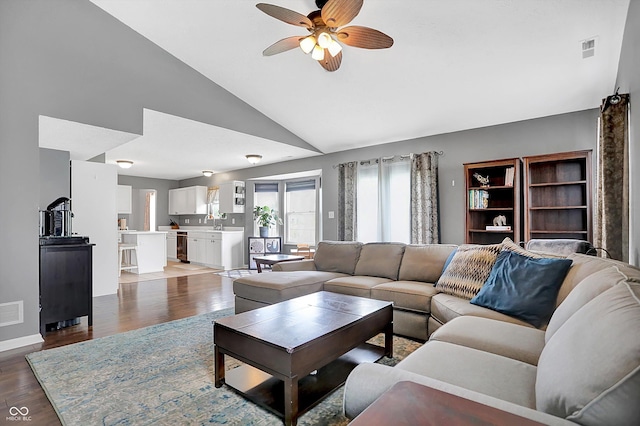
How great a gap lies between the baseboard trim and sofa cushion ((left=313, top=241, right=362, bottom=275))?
9.51 feet

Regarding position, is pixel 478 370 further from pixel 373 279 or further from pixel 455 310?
pixel 373 279

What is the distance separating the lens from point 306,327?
80.1 inches

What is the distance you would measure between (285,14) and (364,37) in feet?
2.17

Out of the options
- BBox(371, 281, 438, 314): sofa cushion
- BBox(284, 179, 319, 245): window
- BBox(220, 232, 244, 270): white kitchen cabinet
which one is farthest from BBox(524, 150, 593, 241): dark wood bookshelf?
BBox(220, 232, 244, 270): white kitchen cabinet

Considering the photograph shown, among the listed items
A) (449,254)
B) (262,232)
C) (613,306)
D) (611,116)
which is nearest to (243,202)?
(262,232)

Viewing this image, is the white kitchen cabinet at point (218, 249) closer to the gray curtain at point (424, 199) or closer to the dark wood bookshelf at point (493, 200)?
the gray curtain at point (424, 199)

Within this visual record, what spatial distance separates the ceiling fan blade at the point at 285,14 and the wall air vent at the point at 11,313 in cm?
334

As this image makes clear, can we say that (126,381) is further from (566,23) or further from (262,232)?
(262,232)

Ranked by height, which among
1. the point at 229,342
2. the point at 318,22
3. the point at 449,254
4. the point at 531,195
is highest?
the point at 318,22

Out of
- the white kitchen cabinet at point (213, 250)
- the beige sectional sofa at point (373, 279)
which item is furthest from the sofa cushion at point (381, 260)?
the white kitchen cabinet at point (213, 250)

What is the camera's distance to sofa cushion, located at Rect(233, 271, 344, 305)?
3281 millimetres

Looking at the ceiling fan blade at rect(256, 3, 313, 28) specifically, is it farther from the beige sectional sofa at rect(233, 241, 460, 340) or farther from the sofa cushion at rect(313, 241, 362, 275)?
the sofa cushion at rect(313, 241, 362, 275)

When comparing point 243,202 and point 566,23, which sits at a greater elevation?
point 566,23

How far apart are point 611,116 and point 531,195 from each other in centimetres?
164
